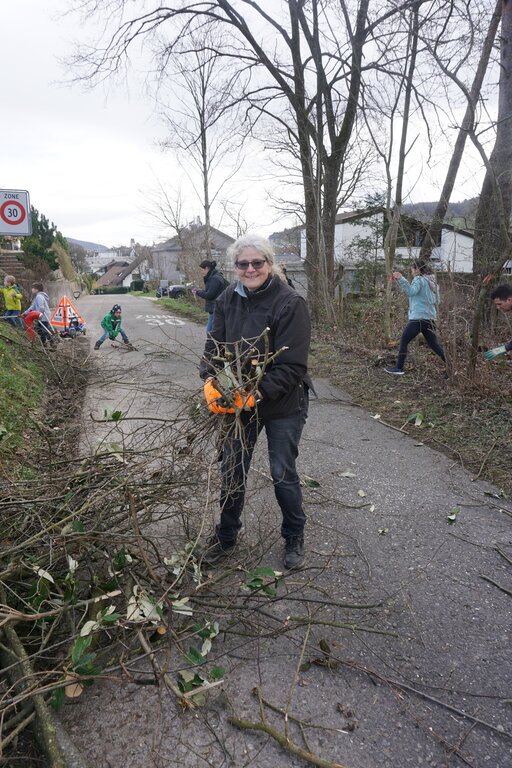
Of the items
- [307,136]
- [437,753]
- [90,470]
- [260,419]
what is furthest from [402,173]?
[437,753]

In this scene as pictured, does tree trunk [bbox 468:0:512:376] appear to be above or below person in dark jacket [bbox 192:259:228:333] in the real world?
above

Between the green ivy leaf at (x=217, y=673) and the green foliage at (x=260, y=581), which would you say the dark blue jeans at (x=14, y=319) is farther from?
the green ivy leaf at (x=217, y=673)

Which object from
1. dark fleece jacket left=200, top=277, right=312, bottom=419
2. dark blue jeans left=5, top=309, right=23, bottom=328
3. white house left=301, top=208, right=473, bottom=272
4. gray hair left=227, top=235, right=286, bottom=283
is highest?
white house left=301, top=208, right=473, bottom=272

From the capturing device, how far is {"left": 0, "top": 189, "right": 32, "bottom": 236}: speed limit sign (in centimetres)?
841

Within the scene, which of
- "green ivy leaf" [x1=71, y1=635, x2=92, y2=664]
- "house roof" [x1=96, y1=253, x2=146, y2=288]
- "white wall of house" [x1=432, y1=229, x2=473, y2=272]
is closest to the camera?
"green ivy leaf" [x1=71, y1=635, x2=92, y2=664]

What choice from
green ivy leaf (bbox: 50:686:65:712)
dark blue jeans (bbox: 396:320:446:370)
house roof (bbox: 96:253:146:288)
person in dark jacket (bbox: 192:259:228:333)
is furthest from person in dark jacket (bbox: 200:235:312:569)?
house roof (bbox: 96:253:146:288)

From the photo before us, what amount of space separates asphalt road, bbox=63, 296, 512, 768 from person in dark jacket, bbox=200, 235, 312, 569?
0.34m

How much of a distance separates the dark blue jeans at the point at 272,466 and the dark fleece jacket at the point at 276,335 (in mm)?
86

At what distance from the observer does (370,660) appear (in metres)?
2.42

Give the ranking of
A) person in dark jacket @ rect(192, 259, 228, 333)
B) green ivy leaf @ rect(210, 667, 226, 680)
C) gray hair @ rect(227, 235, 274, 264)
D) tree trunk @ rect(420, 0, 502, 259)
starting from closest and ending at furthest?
green ivy leaf @ rect(210, 667, 226, 680) < gray hair @ rect(227, 235, 274, 264) < tree trunk @ rect(420, 0, 502, 259) < person in dark jacket @ rect(192, 259, 228, 333)

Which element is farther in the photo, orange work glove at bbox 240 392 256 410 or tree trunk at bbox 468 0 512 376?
tree trunk at bbox 468 0 512 376

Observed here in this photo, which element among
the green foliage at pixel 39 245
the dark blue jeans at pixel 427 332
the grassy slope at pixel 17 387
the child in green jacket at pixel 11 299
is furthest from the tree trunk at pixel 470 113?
the green foliage at pixel 39 245

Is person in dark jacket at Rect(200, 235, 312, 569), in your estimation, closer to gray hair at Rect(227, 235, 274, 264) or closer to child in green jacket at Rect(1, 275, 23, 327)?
gray hair at Rect(227, 235, 274, 264)

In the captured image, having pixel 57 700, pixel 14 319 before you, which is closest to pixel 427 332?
pixel 57 700
